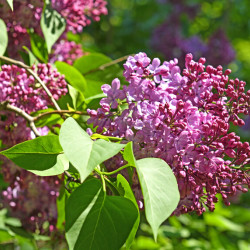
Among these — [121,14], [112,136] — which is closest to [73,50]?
[112,136]

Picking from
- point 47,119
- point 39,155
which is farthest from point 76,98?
point 39,155

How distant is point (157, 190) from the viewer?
74 cm

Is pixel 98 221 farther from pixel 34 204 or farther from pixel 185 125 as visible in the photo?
pixel 34 204

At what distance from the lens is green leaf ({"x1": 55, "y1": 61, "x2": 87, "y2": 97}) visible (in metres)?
1.28

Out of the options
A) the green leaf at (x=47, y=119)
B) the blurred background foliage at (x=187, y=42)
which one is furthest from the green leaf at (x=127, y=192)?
the blurred background foliage at (x=187, y=42)

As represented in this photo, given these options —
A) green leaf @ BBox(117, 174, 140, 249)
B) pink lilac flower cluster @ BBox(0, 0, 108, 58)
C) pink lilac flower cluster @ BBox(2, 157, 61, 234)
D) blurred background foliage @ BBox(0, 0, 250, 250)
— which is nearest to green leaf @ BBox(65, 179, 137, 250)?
green leaf @ BBox(117, 174, 140, 249)

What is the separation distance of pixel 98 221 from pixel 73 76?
58cm

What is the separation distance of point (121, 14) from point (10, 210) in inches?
112

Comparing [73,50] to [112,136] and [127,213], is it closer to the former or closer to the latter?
[112,136]

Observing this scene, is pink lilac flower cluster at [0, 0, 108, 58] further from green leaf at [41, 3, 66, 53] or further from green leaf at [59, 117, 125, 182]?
green leaf at [59, 117, 125, 182]

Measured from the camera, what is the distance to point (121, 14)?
408cm

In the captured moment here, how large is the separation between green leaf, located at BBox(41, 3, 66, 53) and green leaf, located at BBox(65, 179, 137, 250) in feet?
1.89

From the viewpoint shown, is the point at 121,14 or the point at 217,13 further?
the point at 217,13

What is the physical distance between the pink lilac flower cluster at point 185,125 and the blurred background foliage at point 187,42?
1.24 meters
